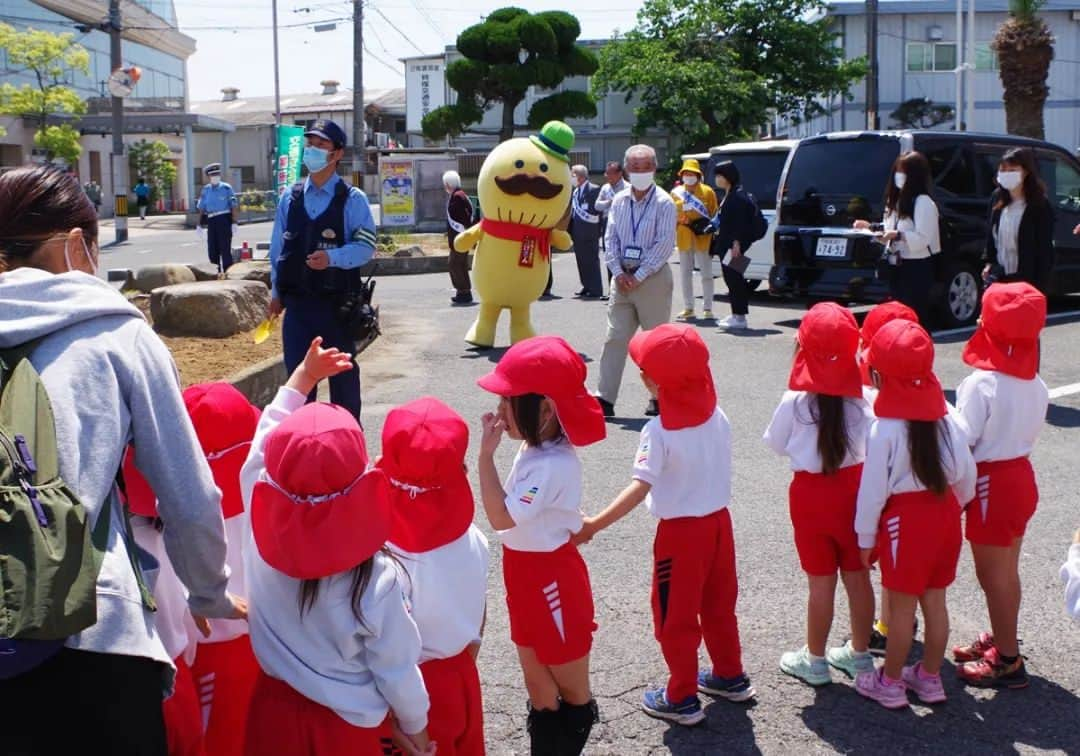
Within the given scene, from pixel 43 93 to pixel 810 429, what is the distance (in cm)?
4088

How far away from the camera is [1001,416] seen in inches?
163

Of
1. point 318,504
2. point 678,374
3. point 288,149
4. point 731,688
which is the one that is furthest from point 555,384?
point 288,149

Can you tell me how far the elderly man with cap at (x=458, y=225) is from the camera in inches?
561

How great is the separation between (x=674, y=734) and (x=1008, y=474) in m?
1.51

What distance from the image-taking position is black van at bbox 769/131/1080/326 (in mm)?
11586

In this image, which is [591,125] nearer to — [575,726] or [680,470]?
[680,470]

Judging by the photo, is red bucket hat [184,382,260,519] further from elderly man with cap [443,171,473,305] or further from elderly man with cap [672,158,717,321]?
elderly man with cap [443,171,473,305]

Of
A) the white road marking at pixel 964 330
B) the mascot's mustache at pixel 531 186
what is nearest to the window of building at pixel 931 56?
the white road marking at pixel 964 330

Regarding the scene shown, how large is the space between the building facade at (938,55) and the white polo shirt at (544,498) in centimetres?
3820

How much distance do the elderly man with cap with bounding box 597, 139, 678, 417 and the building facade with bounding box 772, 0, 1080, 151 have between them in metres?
32.8

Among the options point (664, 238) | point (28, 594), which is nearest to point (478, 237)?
A: point (664, 238)

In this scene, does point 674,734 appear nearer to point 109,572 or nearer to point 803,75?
point 109,572

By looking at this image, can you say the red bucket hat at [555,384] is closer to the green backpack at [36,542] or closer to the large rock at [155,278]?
the green backpack at [36,542]

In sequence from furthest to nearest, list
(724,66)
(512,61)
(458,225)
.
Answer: (512,61)
(724,66)
(458,225)
